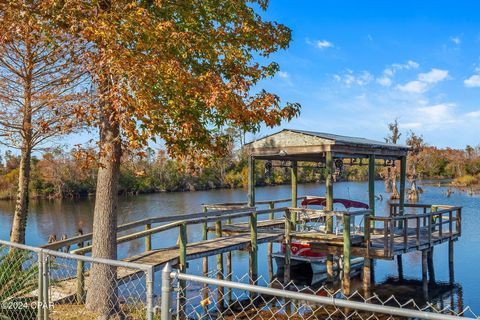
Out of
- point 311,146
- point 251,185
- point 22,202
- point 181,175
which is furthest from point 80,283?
point 181,175

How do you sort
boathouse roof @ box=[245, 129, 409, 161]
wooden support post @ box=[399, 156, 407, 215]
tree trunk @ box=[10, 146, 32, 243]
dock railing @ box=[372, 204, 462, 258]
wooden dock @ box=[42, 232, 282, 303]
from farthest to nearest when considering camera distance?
wooden support post @ box=[399, 156, 407, 215]
boathouse roof @ box=[245, 129, 409, 161]
dock railing @ box=[372, 204, 462, 258]
tree trunk @ box=[10, 146, 32, 243]
wooden dock @ box=[42, 232, 282, 303]

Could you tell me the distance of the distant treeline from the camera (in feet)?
182

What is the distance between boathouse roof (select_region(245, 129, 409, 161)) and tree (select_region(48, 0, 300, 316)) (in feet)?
17.9

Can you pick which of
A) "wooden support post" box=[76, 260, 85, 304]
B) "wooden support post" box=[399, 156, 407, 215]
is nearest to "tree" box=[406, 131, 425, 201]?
"wooden support post" box=[399, 156, 407, 215]

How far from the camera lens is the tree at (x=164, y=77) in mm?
6379

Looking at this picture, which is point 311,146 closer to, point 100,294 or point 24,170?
point 100,294

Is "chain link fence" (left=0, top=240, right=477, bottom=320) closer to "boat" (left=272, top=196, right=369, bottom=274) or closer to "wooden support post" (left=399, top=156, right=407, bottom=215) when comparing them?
"boat" (left=272, top=196, right=369, bottom=274)

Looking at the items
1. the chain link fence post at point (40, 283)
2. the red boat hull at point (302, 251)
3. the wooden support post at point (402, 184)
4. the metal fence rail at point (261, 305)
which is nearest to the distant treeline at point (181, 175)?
the wooden support post at point (402, 184)

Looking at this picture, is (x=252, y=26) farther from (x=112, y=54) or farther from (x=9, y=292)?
(x=9, y=292)

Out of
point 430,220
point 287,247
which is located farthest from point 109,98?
point 430,220

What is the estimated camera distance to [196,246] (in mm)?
12445

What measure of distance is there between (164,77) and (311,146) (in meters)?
8.18

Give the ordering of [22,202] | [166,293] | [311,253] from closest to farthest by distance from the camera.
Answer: [166,293], [22,202], [311,253]

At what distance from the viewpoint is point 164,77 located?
6.48 meters
